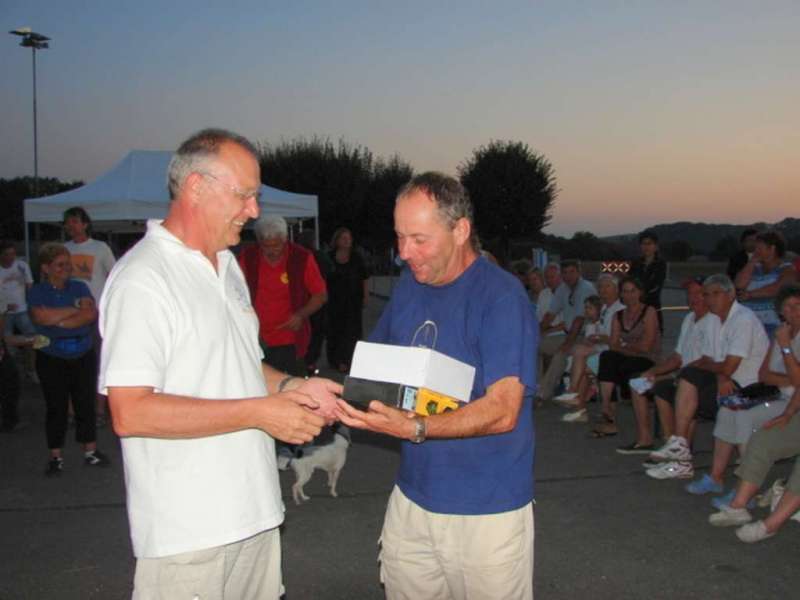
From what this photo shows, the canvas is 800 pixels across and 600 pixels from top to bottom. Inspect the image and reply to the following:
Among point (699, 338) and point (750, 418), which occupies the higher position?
point (699, 338)

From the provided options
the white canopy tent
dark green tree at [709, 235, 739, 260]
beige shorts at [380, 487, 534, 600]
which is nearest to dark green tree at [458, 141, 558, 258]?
dark green tree at [709, 235, 739, 260]

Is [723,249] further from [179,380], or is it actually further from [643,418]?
[179,380]

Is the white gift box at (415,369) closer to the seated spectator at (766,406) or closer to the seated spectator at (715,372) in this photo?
the seated spectator at (766,406)

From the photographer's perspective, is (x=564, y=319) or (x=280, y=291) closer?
(x=280, y=291)

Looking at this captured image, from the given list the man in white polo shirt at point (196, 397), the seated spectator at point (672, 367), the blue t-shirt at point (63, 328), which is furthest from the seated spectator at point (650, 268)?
the man in white polo shirt at point (196, 397)

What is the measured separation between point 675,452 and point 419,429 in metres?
4.78

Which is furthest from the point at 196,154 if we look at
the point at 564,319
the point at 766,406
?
the point at 564,319

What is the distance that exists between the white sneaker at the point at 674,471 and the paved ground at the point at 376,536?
0.13 m

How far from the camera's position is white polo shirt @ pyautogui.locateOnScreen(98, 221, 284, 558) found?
6.97 feet

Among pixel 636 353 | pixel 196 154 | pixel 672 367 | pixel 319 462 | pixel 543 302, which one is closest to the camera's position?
pixel 196 154

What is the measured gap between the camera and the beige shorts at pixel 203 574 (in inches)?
88.7

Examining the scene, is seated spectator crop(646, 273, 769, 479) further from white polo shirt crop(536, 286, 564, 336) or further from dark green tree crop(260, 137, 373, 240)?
dark green tree crop(260, 137, 373, 240)

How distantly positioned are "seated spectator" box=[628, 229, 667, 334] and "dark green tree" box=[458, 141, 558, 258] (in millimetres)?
30442

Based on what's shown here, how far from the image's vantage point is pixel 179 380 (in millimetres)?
2223
